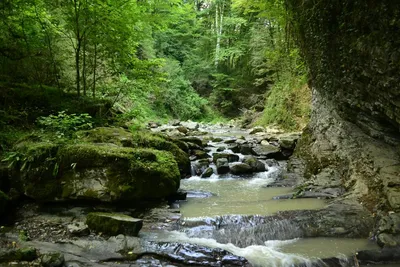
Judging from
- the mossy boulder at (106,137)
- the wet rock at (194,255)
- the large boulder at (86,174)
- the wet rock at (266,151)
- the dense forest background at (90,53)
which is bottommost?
the wet rock at (194,255)

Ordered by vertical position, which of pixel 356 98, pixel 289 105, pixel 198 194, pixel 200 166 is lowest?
pixel 198 194

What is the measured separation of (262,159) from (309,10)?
4.34m

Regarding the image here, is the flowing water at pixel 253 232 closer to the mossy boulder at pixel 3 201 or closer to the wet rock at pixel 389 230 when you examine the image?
the wet rock at pixel 389 230

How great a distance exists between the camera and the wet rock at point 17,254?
10.4 feet

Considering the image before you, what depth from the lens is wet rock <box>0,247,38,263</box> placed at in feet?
10.4

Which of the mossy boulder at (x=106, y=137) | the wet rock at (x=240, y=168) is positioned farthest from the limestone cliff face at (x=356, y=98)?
the mossy boulder at (x=106, y=137)

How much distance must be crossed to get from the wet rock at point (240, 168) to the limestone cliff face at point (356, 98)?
1.51m

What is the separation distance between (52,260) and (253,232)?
2615mm

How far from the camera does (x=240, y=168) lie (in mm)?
7984

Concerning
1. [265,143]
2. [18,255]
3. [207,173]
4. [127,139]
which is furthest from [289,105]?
[18,255]

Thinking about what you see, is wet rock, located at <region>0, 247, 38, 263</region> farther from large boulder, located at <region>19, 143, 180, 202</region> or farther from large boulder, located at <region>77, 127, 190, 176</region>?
large boulder, located at <region>77, 127, 190, 176</region>

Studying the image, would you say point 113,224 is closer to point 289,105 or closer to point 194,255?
point 194,255

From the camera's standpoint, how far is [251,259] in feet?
11.8

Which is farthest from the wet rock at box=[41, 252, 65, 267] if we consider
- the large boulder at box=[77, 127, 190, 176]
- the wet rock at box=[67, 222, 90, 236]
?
the large boulder at box=[77, 127, 190, 176]
